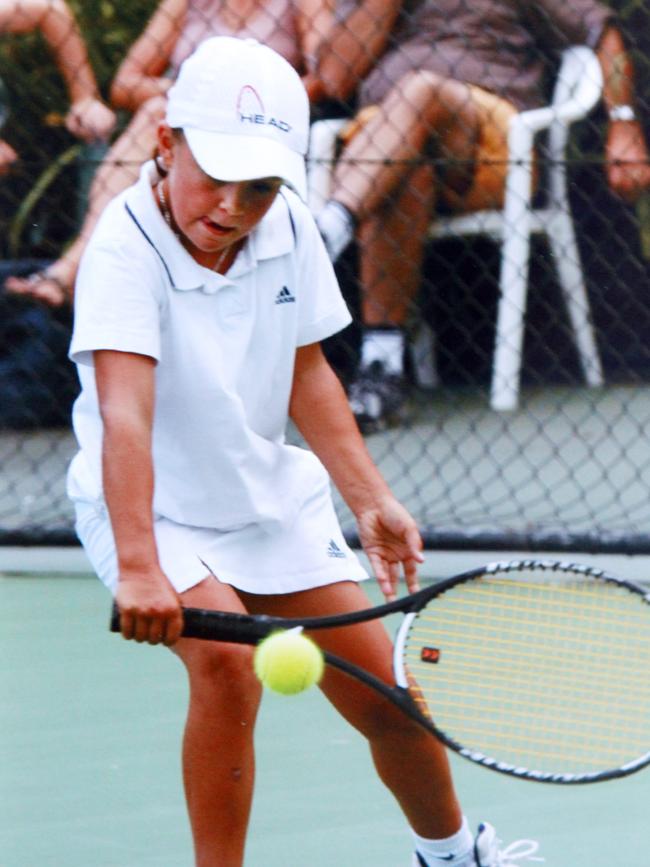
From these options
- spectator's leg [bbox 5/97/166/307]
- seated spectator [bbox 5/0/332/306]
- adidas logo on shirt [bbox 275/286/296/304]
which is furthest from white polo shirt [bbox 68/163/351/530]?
seated spectator [bbox 5/0/332/306]

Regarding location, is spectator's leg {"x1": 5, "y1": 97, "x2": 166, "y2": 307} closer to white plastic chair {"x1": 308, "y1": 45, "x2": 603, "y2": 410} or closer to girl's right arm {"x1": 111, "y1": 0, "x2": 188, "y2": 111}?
girl's right arm {"x1": 111, "y1": 0, "x2": 188, "y2": 111}

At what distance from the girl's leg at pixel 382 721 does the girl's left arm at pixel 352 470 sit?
0.22 feet

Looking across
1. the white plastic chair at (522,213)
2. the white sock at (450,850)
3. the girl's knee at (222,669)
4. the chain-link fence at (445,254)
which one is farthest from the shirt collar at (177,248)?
the white plastic chair at (522,213)

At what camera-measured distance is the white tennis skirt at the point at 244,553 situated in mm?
1886

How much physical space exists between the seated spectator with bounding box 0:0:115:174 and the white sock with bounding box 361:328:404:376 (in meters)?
0.84

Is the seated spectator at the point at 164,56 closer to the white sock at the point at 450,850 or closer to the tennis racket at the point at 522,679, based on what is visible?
the tennis racket at the point at 522,679

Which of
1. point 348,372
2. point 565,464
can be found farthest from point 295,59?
point 565,464

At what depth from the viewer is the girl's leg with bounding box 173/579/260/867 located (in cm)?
179

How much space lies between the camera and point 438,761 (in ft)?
6.35

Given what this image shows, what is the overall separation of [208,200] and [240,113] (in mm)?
96

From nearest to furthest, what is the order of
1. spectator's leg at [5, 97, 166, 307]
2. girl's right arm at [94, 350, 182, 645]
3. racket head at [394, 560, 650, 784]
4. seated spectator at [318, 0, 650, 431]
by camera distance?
1. girl's right arm at [94, 350, 182, 645]
2. racket head at [394, 560, 650, 784]
3. spectator's leg at [5, 97, 166, 307]
4. seated spectator at [318, 0, 650, 431]

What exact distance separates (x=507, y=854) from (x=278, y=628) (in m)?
0.52

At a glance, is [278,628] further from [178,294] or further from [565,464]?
[565,464]

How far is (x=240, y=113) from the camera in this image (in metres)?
1.76
